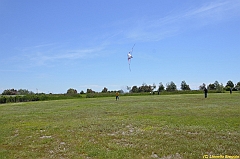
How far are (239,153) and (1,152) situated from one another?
31.8ft

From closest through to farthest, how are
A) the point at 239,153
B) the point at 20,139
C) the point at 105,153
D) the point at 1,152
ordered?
the point at 239,153 < the point at 105,153 < the point at 1,152 < the point at 20,139

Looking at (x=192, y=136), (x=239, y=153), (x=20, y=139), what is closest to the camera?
(x=239, y=153)

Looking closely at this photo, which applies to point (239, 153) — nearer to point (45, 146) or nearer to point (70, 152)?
point (70, 152)

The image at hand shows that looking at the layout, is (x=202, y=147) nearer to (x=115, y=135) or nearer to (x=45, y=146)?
(x=115, y=135)

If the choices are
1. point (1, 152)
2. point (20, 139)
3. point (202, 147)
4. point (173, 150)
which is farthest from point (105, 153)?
point (20, 139)

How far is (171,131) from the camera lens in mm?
12781

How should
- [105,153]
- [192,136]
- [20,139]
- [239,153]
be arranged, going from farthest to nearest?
[20,139]
[192,136]
[105,153]
[239,153]

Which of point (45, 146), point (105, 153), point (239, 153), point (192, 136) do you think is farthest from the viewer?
point (192, 136)

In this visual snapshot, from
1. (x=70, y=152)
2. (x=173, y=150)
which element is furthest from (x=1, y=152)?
(x=173, y=150)

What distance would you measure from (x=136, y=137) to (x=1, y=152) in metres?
6.31

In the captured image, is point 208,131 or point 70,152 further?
A: point 208,131

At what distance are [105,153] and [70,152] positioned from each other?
1.54 meters

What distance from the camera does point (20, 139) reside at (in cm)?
1217

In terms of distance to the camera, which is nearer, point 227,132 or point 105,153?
point 105,153
